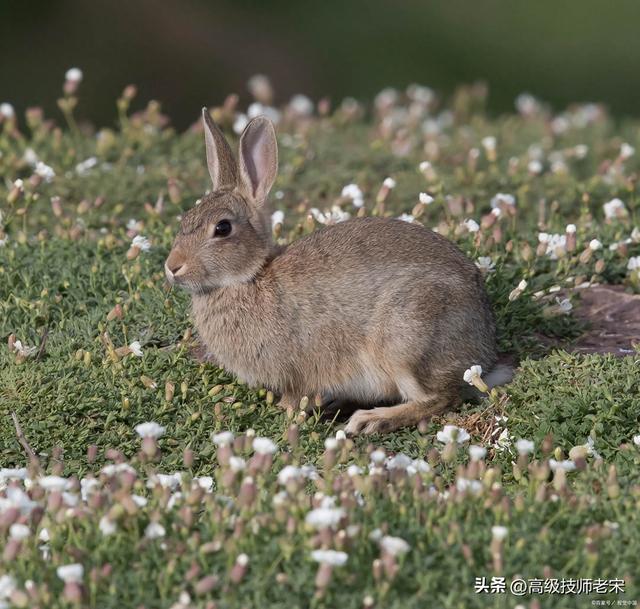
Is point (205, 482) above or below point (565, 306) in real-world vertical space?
below

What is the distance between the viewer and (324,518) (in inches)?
182

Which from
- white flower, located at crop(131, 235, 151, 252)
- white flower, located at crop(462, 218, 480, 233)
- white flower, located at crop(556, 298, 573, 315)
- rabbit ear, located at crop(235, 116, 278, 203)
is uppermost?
rabbit ear, located at crop(235, 116, 278, 203)

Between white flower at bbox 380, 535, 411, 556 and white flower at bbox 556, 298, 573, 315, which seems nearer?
white flower at bbox 380, 535, 411, 556

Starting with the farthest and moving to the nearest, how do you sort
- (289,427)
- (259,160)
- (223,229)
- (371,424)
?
(259,160), (223,229), (371,424), (289,427)

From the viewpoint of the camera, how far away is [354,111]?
12.1m

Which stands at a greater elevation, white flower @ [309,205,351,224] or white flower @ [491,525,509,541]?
white flower @ [309,205,351,224]

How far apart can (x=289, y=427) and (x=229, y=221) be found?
1202 millimetres

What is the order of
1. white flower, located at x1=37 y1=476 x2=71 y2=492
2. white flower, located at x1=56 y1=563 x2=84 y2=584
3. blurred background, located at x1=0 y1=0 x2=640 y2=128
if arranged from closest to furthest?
white flower, located at x1=56 y1=563 x2=84 y2=584 < white flower, located at x1=37 y1=476 x2=71 y2=492 < blurred background, located at x1=0 y1=0 x2=640 y2=128

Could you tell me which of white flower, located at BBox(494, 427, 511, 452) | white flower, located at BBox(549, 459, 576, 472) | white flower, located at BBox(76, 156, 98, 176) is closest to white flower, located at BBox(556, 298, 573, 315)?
white flower, located at BBox(494, 427, 511, 452)

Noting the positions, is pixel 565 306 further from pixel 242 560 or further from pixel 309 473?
pixel 242 560

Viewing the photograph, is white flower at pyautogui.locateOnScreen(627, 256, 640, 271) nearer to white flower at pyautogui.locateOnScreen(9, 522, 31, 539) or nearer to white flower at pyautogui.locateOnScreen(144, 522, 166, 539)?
white flower at pyautogui.locateOnScreen(144, 522, 166, 539)

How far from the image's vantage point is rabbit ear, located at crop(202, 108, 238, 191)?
6836mm

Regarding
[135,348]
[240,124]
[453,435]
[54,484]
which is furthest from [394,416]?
[240,124]

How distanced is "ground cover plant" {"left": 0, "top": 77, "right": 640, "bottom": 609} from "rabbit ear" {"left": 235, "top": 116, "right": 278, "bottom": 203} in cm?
90
